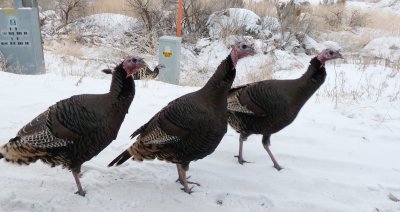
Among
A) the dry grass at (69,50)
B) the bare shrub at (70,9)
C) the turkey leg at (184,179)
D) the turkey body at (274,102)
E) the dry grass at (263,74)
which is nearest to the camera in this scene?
the turkey leg at (184,179)

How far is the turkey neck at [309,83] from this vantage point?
324 centimetres

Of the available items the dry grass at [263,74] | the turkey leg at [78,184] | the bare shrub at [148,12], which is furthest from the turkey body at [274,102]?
the bare shrub at [148,12]

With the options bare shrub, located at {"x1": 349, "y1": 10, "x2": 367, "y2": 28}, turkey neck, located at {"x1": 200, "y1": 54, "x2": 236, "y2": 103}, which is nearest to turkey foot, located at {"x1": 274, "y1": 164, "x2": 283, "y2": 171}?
turkey neck, located at {"x1": 200, "y1": 54, "x2": 236, "y2": 103}

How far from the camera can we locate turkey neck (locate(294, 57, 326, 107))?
3.24 meters

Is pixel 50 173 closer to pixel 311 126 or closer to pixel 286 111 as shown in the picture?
pixel 286 111

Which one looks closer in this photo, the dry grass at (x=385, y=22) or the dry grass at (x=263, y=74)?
the dry grass at (x=263, y=74)

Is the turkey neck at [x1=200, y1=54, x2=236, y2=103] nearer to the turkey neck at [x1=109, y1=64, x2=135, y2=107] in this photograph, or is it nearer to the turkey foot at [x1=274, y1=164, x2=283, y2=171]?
the turkey neck at [x1=109, y1=64, x2=135, y2=107]

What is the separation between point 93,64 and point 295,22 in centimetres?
683

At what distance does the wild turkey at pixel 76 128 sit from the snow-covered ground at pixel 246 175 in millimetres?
240

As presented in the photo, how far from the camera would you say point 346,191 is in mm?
3107

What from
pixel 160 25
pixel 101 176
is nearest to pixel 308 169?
pixel 101 176

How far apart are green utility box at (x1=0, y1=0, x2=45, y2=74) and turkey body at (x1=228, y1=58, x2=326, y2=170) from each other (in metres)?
5.48

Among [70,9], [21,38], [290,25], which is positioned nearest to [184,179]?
[21,38]

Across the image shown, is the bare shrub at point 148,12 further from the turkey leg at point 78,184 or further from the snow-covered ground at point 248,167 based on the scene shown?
the turkey leg at point 78,184
